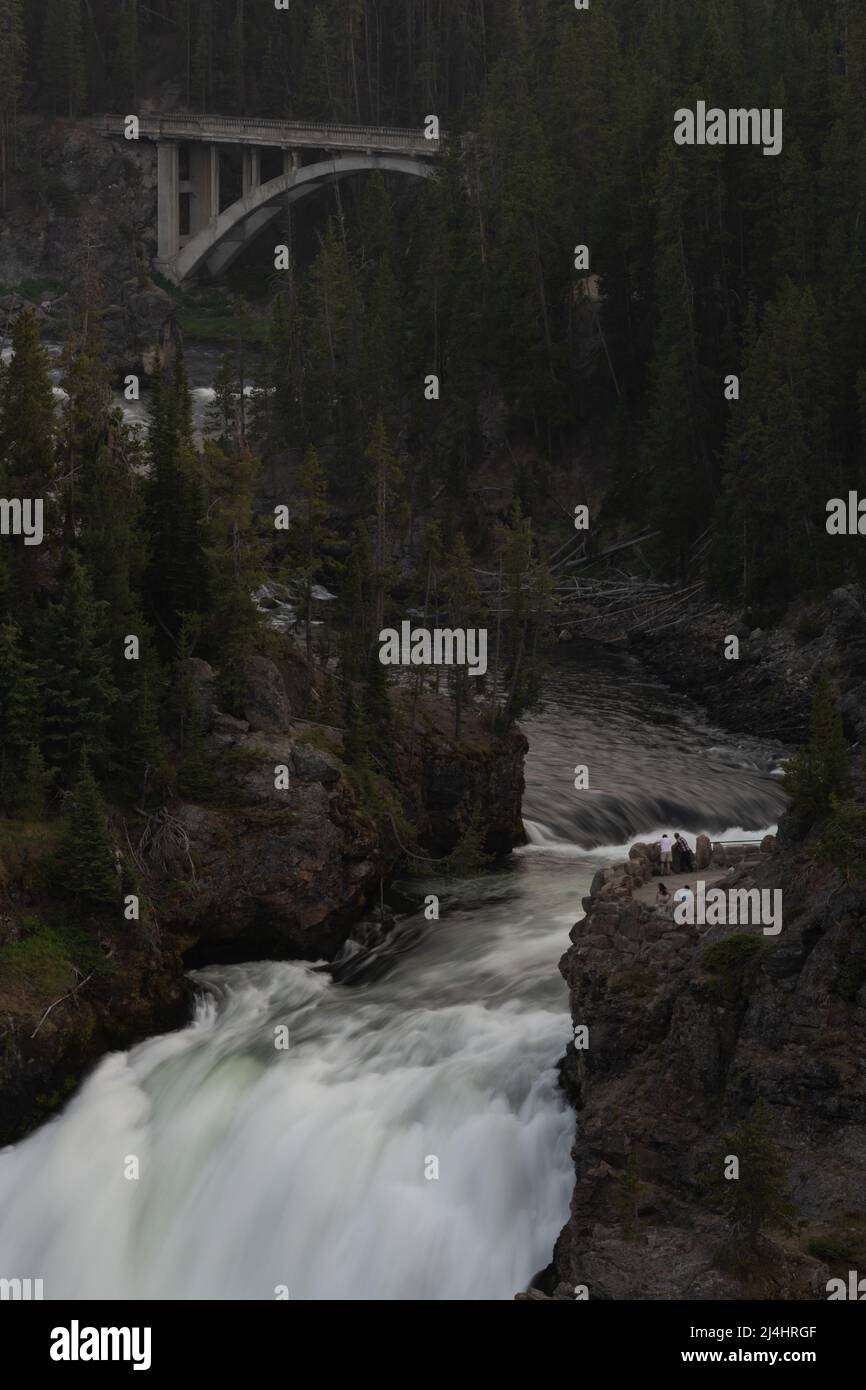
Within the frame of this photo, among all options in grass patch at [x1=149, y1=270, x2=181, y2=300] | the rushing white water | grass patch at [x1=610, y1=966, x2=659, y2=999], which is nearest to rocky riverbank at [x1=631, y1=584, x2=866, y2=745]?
the rushing white water

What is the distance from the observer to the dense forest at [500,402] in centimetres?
3597

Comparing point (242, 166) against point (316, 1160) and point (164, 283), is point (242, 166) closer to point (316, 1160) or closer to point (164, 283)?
point (164, 283)

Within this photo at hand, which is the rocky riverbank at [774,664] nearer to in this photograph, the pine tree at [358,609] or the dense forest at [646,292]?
the dense forest at [646,292]

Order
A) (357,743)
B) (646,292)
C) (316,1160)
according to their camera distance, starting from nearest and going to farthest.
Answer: (316,1160) < (357,743) < (646,292)

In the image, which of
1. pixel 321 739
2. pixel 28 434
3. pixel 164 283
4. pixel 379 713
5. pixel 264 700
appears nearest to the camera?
pixel 28 434

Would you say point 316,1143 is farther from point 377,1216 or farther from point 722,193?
point 722,193

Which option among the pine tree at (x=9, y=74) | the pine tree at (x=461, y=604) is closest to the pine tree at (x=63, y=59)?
the pine tree at (x=9, y=74)

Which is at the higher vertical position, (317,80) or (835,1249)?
(317,80)

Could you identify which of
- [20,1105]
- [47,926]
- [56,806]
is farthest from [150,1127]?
[56,806]

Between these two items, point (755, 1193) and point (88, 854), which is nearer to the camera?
point (755, 1193)

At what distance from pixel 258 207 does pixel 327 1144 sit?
350ft

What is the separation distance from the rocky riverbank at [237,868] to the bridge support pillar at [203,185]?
3590 inches

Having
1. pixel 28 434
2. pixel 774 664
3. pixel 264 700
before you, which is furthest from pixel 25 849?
pixel 774 664

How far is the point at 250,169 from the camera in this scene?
124375mm
